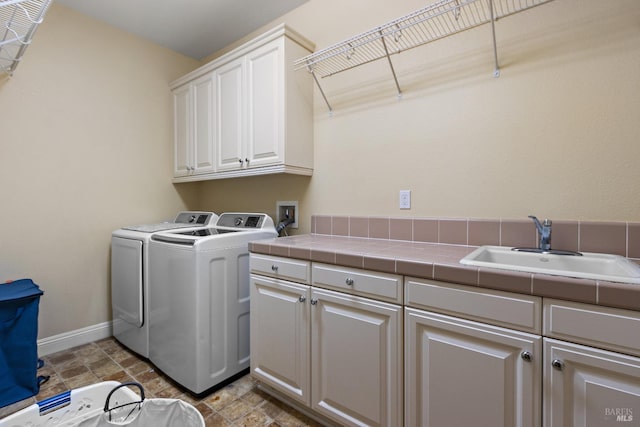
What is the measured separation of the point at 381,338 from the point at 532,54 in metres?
1.45

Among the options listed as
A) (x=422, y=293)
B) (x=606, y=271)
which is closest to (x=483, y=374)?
(x=422, y=293)

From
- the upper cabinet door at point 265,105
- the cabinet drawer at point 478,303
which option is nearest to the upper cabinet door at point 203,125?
the upper cabinet door at point 265,105

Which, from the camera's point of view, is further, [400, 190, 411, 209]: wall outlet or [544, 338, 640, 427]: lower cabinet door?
[400, 190, 411, 209]: wall outlet

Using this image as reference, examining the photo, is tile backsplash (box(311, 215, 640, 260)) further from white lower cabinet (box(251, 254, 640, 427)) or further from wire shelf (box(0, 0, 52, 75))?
wire shelf (box(0, 0, 52, 75))

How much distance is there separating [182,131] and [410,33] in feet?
6.80

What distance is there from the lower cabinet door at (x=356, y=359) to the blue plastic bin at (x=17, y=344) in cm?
161

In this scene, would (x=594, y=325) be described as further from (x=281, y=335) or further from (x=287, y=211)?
(x=287, y=211)

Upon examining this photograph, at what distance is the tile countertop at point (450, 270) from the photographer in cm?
81

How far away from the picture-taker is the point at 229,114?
7.54 feet

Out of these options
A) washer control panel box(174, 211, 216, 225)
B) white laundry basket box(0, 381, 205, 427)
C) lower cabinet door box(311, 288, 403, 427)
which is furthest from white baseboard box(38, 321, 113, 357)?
lower cabinet door box(311, 288, 403, 427)

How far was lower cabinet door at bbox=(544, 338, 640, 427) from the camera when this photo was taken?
0.80 metres

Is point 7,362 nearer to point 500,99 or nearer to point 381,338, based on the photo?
point 381,338

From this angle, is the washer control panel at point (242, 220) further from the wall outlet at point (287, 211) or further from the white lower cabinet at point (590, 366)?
the white lower cabinet at point (590, 366)

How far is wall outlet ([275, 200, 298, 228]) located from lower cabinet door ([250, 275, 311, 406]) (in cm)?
71
